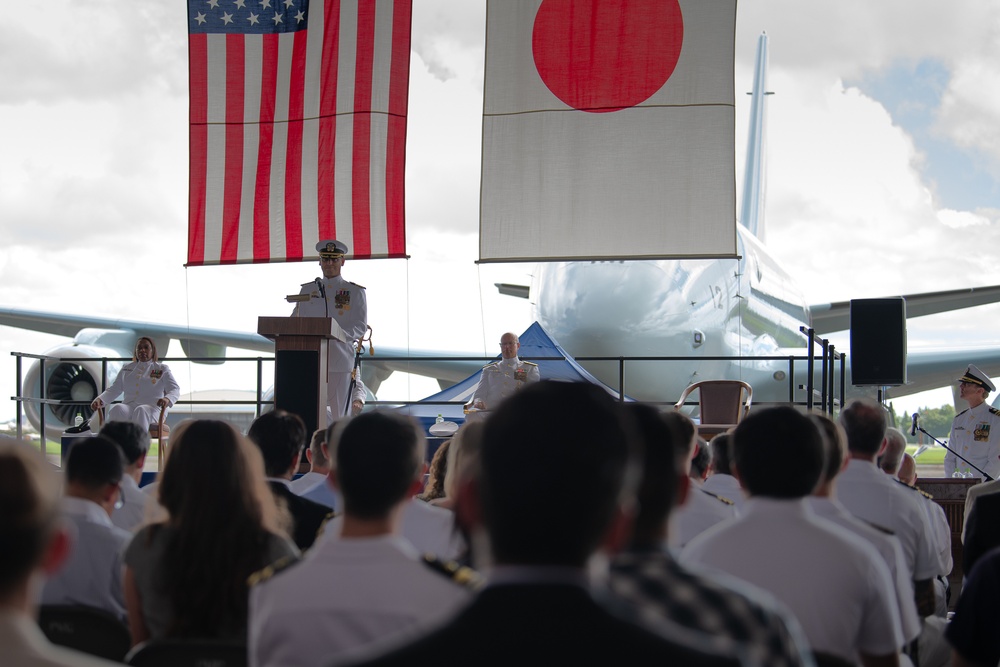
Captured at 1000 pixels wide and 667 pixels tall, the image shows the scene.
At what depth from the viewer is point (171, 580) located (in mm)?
2205

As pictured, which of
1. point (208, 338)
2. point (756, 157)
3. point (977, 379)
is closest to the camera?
point (977, 379)

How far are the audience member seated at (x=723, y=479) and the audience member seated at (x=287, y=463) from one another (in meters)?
1.46

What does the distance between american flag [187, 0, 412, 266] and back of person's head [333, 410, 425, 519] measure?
587 centimetres

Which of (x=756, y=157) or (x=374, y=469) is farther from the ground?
(x=756, y=157)

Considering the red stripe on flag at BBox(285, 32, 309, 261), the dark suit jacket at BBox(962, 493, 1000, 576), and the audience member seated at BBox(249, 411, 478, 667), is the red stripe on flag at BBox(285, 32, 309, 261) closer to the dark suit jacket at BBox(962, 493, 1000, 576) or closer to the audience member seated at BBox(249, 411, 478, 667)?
the dark suit jacket at BBox(962, 493, 1000, 576)

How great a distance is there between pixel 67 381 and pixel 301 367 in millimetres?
6611

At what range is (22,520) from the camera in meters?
1.08

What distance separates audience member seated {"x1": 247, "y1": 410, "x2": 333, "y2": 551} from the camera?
10.5 ft

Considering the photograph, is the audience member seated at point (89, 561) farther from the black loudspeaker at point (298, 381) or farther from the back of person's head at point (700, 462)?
the black loudspeaker at point (298, 381)

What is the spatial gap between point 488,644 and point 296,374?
5337mm

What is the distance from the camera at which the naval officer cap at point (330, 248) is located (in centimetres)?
736

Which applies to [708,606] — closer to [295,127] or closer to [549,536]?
[549,536]

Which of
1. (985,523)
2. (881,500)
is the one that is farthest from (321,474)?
(985,523)

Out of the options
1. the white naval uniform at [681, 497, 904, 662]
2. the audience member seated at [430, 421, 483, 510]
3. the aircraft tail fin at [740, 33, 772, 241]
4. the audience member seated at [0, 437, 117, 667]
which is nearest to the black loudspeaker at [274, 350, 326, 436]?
the audience member seated at [430, 421, 483, 510]
